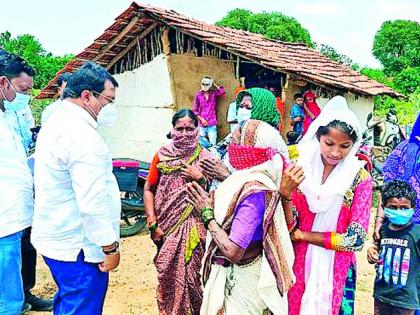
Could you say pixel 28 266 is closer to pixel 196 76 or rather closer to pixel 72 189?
pixel 72 189

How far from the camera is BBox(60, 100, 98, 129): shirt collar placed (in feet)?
8.64

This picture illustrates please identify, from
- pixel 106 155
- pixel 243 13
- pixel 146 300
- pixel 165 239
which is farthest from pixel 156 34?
pixel 243 13

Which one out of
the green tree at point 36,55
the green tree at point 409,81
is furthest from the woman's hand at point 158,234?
the green tree at point 409,81

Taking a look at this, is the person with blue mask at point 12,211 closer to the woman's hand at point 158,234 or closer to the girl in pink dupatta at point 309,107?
the woman's hand at point 158,234

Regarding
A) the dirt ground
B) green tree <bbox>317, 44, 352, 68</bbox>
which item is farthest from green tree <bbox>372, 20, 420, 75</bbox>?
the dirt ground

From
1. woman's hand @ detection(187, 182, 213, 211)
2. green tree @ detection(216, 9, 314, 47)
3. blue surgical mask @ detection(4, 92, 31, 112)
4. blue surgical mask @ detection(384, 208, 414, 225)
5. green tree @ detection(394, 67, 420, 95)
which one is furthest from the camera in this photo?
green tree @ detection(216, 9, 314, 47)

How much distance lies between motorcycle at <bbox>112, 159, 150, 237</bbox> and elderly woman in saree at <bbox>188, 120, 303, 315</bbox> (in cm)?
433

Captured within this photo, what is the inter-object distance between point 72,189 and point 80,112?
1.27ft

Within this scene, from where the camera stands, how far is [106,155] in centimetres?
262

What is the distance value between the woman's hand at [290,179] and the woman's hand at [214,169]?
90 cm

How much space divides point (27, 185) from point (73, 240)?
0.54 m

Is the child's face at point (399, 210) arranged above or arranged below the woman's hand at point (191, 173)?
below

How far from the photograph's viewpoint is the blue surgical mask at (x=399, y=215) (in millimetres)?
2930

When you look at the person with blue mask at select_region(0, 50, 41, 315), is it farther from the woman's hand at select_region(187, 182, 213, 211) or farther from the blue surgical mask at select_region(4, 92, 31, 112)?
the woman's hand at select_region(187, 182, 213, 211)
